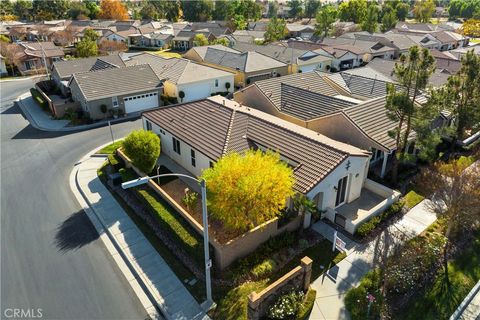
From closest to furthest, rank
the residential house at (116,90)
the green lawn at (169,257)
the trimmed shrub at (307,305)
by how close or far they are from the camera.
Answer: the trimmed shrub at (307,305), the green lawn at (169,257), the residential house at (116,90)

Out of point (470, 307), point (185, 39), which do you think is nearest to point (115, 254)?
point (470, 307)

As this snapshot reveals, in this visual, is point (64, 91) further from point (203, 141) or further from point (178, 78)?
point (203, 141)

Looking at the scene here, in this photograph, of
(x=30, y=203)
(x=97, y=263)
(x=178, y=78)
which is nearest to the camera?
(x=97, y=263)

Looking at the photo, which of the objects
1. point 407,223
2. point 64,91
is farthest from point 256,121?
point 64,91

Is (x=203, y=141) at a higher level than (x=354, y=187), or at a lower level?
higher

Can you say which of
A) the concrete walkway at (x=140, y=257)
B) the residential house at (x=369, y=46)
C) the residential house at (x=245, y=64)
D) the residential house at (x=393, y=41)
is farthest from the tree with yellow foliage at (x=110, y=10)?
the concrete walkway at (x=140, y=257)

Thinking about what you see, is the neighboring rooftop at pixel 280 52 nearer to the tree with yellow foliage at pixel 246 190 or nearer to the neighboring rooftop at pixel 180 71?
the neighboring rooftop at pixel 180 71

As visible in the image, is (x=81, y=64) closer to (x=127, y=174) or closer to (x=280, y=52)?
(x=127, y=174)

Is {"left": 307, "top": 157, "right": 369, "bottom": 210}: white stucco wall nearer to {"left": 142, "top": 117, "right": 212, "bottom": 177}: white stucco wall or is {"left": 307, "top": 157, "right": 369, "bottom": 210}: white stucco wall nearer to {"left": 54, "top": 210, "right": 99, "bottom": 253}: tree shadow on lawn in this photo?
{"left": 142, "top": 117, "right": 212, "bottom": 177}: white stucco wall
